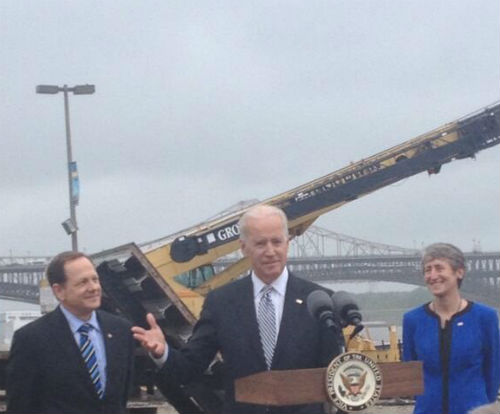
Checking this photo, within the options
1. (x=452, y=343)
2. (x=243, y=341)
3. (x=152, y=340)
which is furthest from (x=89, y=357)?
(x=452, y=343)

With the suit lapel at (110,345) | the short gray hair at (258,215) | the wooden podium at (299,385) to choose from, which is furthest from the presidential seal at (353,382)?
the suit lapel at (110,345)

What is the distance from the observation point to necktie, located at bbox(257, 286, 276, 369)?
5.64 meters

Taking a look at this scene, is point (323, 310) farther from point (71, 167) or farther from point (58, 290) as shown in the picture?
point (71, 167)

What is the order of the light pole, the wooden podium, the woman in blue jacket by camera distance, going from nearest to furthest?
1. the wooden podium
2. the woman in blue jacket
3. the light pole

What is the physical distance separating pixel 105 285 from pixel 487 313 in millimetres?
9466

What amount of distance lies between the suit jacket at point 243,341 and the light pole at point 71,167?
68.8 feet

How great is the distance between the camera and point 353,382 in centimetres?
485

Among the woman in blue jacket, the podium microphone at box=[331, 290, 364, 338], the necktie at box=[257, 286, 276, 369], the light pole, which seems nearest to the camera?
the podium microphone at box=[331, 290, 364, 338]

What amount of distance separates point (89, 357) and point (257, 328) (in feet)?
2.58

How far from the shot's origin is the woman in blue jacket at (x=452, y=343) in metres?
6.18

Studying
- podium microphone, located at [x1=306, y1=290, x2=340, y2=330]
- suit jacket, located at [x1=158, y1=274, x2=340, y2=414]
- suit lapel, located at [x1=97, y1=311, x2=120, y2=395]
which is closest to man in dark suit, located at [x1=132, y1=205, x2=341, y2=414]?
suit jacket, located at [x1=158, y1=274, x2=340, y2=414]

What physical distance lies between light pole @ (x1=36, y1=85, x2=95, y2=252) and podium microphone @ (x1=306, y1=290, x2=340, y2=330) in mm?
21589

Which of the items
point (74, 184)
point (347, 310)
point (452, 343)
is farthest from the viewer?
point (74, 184)

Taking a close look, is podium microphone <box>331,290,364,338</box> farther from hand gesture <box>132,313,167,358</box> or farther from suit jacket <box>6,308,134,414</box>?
suit jacket <box>6,308,134,414</box>
